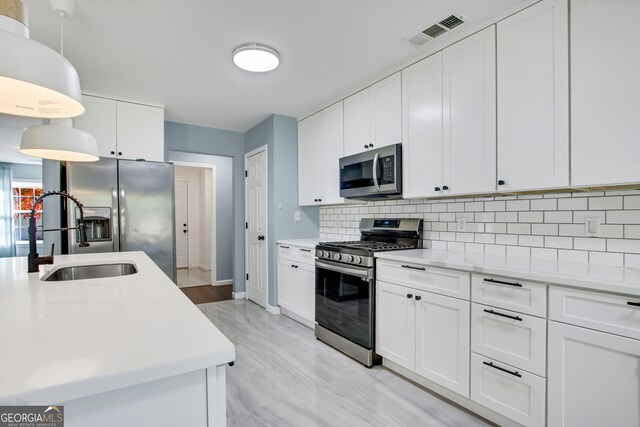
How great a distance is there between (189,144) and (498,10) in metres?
3.84

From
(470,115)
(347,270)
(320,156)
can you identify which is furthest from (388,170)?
(320,156)

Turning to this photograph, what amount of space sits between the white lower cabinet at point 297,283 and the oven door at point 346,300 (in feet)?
0.84

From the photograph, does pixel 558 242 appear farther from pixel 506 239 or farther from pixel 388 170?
pixel 388 170

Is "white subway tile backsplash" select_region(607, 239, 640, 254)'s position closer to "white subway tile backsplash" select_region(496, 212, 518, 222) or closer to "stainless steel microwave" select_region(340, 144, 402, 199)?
"white subway tile backsplash" select_region(496, 212, 518, 222)

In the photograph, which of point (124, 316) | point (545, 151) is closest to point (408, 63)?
point (545, 151)

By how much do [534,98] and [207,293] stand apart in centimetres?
491

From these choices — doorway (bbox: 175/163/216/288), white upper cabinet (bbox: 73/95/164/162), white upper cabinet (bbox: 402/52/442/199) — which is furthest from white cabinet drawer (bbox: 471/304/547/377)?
doorway (bbox: 175/163/216/288)

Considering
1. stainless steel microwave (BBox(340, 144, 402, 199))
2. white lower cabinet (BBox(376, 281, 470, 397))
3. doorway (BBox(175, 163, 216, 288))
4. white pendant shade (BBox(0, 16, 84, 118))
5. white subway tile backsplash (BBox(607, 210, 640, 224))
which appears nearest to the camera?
white pendant shade (BBox(0, 16, 84, 118))

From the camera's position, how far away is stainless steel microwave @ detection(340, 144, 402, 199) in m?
2.80

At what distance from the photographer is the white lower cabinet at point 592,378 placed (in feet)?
4.52

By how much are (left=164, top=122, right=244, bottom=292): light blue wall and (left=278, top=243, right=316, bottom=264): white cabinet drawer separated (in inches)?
45.7

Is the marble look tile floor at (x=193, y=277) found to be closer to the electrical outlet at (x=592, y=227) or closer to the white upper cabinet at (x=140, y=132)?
the white upper cabinet at (x=140, y=132)

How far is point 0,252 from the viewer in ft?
23.3

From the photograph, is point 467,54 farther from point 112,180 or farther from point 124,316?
point 112,180
